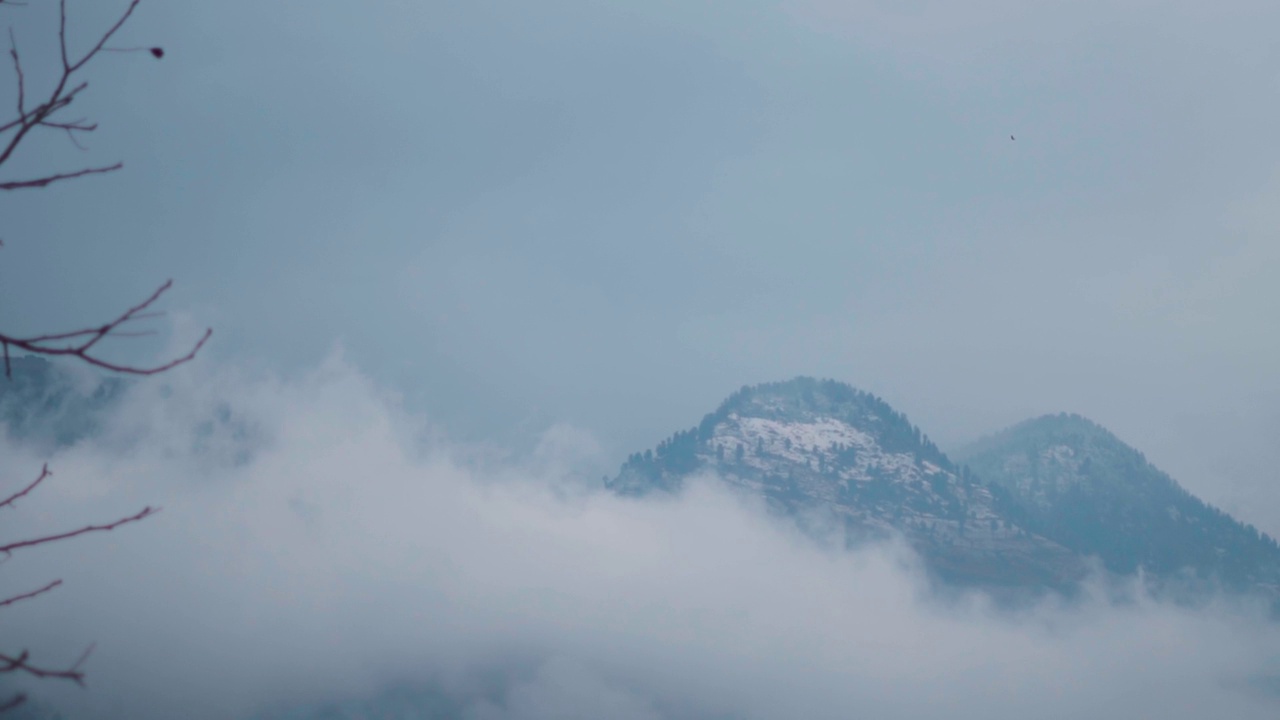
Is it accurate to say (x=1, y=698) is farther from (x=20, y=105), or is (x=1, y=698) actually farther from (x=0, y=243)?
(x=20, y=105)

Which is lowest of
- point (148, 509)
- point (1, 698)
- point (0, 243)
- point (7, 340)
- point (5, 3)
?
point (1, 698)

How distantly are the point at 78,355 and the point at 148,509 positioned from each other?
1601 millimetres

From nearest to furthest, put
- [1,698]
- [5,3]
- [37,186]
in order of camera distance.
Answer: [1,698]
[37,186]
[5,3]

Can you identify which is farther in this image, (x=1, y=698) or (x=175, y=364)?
(x=175, y=364)

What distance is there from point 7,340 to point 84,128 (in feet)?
5.38

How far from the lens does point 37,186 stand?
6.62m

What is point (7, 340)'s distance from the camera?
603cm

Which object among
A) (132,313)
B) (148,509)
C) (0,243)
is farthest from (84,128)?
(148,509)

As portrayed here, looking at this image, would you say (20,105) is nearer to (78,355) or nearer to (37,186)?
(37,186)

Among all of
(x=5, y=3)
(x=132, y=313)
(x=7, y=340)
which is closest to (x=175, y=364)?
(x=132, y=313)

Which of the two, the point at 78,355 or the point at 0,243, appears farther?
the point at 0,243

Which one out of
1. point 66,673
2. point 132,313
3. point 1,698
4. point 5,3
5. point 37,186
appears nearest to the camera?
point 1,698

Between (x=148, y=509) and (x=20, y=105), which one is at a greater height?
(x=20, y=105)

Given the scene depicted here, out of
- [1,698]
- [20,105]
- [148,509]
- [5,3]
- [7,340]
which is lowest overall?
[1,698]
